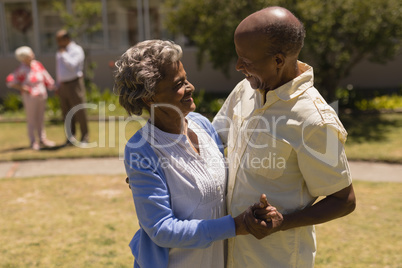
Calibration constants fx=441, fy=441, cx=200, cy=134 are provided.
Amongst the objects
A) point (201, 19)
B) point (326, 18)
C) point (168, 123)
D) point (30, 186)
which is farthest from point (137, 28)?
point (168, 123)

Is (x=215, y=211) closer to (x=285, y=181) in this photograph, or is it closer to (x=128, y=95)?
(x=285, y=181)

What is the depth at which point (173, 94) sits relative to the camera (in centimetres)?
202

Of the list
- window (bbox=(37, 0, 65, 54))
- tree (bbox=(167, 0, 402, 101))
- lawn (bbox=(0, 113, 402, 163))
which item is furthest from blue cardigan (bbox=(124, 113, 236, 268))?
window (bbox=(37, 0, 65, 54))

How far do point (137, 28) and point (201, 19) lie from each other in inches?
219

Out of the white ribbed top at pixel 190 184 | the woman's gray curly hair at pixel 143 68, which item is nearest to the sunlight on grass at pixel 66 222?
the white ribbed top at pixel 190 184

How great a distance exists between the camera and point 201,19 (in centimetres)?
1039

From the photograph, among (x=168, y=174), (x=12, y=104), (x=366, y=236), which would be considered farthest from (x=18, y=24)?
(x=168, y=174)

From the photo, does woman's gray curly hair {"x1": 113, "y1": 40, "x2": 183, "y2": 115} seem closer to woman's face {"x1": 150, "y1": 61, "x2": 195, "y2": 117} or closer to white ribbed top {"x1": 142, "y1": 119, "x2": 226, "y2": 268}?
woman's face {"x1": 150, "y1": 61, "x2": 195, "y2": 117}

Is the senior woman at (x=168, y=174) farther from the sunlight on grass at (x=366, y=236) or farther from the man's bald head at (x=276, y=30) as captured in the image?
the sunlight on grass at (x=366, y=236)

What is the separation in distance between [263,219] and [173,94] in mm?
691

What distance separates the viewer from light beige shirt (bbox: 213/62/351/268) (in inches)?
69.4

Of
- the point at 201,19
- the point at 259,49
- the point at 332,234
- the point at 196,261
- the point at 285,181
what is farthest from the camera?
the point at 201,19

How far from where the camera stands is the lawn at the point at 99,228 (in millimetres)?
4195

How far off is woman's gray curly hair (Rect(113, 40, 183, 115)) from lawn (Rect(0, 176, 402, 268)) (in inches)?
102
